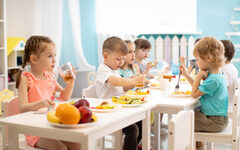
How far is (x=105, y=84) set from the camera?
2600mm

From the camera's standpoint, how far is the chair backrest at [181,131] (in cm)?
152

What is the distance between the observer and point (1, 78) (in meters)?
4.40

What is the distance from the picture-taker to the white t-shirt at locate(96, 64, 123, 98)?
8.29 feet

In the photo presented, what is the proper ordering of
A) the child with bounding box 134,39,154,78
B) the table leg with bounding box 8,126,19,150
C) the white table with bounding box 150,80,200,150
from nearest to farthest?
the table leg with bounding box 8,126,19,150 < the white table with bounding box 150,80,200,150 < the child with bounding box 134,39,154,78

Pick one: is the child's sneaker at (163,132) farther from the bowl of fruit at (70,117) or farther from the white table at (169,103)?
the bowl of fruit at (70,117)

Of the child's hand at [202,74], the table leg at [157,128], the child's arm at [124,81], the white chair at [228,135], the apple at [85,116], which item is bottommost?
the table leg at [157,128]

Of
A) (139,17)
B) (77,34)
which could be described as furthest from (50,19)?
(139,17)

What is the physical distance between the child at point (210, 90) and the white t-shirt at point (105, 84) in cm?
59

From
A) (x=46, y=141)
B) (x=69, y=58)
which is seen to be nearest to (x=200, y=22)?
(x=69, y=58)

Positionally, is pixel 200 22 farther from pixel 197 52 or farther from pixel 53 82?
pixel 53 82

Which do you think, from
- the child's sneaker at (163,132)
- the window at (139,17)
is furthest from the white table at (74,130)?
the window at (139,17)

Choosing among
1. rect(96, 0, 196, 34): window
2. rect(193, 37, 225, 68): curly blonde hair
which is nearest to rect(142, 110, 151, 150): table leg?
rect(193, 37, 225, 68): curly blonde hair

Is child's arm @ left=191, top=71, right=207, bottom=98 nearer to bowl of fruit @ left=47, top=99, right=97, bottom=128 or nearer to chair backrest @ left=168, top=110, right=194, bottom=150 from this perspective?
chair backrest @ left=168, top=110, right=194, bottom=150

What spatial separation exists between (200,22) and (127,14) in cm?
125
